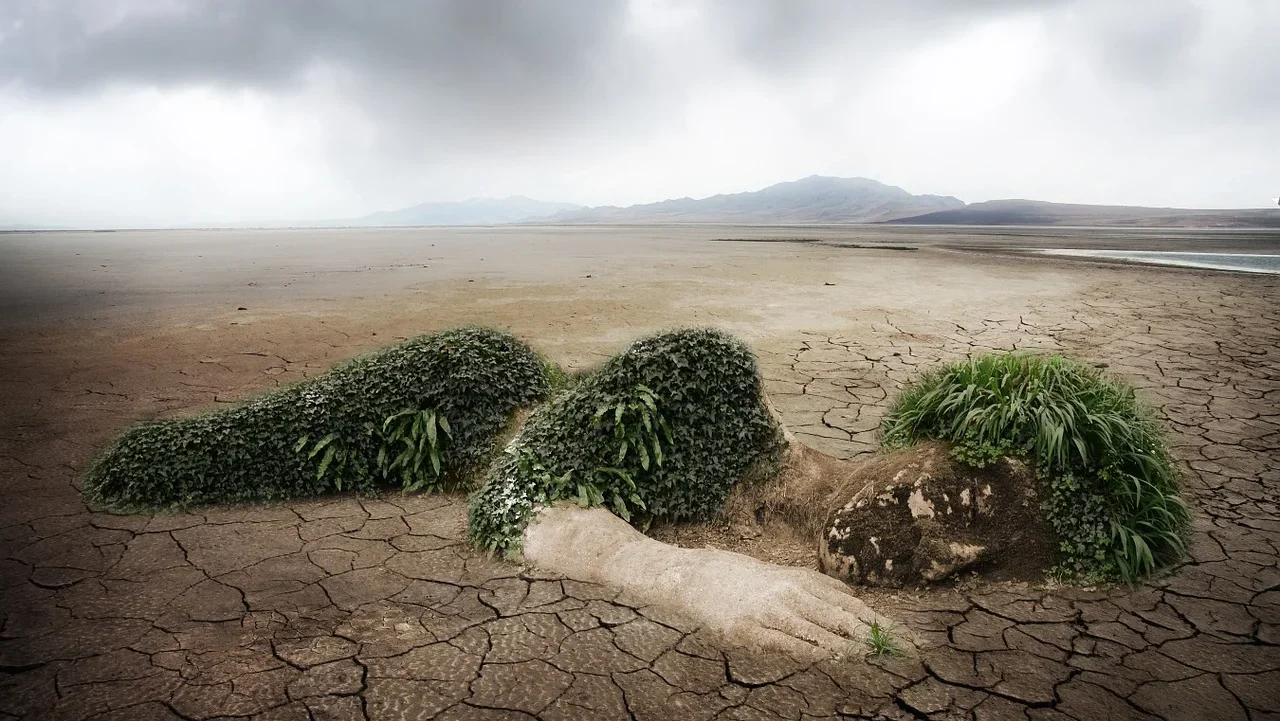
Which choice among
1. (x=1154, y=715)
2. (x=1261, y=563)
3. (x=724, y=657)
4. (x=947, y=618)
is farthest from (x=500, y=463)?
(x=1261, y=563)

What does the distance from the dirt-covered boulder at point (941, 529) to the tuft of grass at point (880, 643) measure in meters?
0.69

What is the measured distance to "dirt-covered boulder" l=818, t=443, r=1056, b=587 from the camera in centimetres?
412

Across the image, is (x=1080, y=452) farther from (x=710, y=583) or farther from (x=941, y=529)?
(x=710, y=583)

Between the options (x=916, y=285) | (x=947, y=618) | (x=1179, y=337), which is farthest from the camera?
(x=916, y=285)

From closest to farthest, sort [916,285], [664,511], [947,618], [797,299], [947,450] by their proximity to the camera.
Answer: [947,618] < [947,450] < [664,511] < [797,299] < [916,285]

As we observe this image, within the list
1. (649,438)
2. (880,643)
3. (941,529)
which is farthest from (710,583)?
(941,529)

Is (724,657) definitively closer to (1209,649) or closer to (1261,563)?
(1209,649)

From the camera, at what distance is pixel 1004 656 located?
134 inches

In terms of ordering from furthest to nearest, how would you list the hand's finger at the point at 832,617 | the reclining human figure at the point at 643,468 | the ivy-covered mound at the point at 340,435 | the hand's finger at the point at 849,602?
the ivy-covered mound at the point at 340,435
the reclining human figure at the point at 643,468
the hand's finger at the point at 849,602
the hand's finger at the point at 832,617

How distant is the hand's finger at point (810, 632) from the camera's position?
3.43 m

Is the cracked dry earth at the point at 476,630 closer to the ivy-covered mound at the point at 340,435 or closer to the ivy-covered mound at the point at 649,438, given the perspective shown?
the ivy-covered mound at the point at 340,435

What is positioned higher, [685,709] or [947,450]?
[947,450]

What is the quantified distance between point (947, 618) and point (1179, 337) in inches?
342

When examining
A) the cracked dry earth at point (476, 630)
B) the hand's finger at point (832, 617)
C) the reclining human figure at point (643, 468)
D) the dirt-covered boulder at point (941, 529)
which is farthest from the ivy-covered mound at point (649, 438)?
the hand's finger at point (832, 617)
